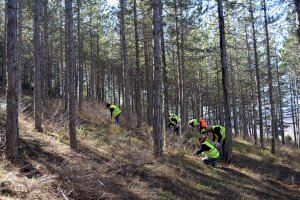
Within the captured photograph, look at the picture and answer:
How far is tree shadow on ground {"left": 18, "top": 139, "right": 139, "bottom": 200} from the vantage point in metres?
7.98

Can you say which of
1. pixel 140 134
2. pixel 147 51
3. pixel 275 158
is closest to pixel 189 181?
pixel 140 134

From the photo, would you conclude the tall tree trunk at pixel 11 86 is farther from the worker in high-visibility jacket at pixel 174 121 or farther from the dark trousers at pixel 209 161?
the worker in high-visibility jacket at pixel 174 121

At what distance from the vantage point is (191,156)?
49.0 ft

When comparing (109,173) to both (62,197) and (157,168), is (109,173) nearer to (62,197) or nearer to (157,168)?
(157,168)

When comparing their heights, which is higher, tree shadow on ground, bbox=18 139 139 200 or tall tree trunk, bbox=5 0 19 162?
tall tree trunk, bbox=5 0 19 162

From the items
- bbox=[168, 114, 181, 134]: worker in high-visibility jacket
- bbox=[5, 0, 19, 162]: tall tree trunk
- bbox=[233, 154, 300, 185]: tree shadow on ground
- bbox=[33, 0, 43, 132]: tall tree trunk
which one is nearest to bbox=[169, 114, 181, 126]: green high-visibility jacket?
bbox=[168, 114, 181, 134]: worker in high-visibility jacket

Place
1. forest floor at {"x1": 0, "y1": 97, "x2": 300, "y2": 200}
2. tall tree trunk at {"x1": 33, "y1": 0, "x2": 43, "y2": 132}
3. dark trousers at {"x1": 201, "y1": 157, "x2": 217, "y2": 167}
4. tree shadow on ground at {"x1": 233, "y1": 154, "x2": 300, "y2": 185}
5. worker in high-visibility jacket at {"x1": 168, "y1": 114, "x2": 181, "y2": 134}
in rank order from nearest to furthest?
forest floor at {"x1": 0, "y1": 97, "x2": 300, "y2": 200} < tall tree trunk at {"x1": 33, "y1": 0, "x2": 43, "y2": 132} < dark trousers at {"x1": 201, "y1": 157, "x2": 217, "y2": 167} < tree shadow on ground at {"x1": 233, "y1": 154, "x2": 300, "y2": 185} < worker in high-visibility jacket at {"x1": 168, "y1": 114, "x2": 181, "y2": 134}

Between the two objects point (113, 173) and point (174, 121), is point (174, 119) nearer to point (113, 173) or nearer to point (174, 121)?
point (174, 121)

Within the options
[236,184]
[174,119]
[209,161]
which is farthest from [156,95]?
[174,119]

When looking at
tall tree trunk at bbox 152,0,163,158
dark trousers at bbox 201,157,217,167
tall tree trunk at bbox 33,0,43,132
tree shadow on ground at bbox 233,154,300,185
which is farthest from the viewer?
tree shadow on ground at bbox 233,154,300,185

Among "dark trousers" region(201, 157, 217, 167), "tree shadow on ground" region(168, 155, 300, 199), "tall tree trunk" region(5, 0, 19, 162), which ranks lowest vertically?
"tree shadow on ground" region(168, 155, 300, 199)

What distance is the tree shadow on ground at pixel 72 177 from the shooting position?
26.2 ft

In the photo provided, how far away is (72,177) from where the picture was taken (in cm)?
859

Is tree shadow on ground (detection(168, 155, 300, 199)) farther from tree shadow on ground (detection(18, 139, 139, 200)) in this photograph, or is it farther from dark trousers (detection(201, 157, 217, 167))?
tree shadow on ground (detection(18, 139, 139, 200))
